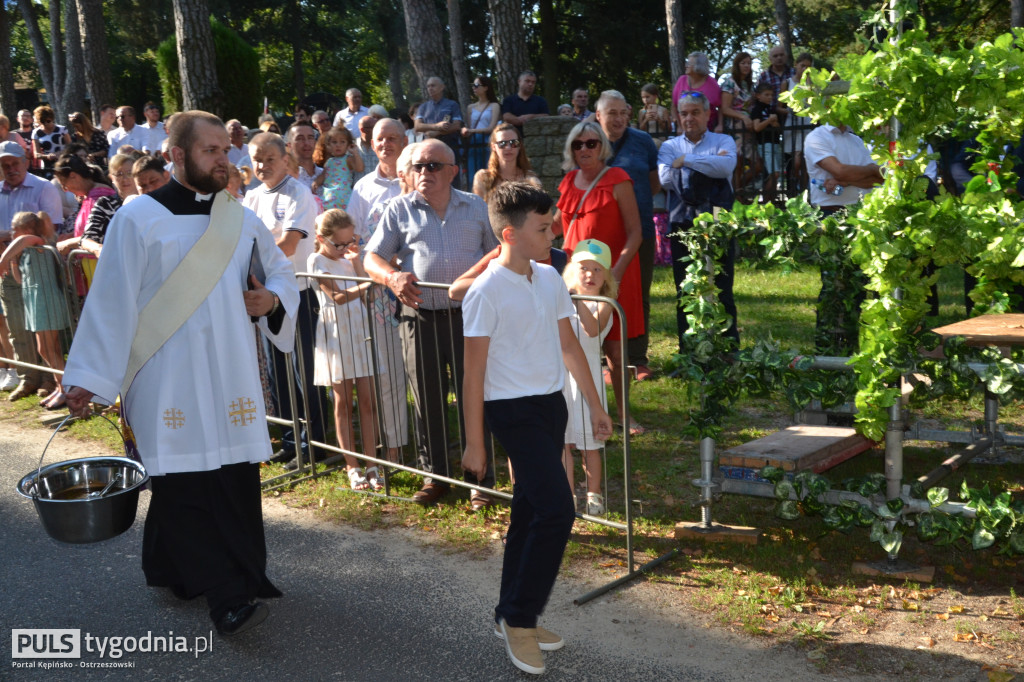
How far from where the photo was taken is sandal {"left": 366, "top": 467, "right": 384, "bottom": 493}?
260 inches

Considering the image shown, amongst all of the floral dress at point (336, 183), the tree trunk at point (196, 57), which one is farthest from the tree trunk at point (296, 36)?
the floral dress at point (336, 183)

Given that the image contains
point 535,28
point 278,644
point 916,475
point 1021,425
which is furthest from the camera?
point 535,28

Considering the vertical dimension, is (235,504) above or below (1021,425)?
above

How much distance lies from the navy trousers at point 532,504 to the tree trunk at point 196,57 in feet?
44.6

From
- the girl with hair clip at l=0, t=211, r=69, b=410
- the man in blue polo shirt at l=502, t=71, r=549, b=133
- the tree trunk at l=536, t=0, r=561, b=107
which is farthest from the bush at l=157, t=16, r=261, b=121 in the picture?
the tree trunk at l=536, t=0, r=561, b=107

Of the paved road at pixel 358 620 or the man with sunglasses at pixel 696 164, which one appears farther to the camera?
the man with sunglasses at pixel 696 164

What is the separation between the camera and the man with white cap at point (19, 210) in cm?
955

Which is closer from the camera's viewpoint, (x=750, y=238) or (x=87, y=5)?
(x=750, y=238)

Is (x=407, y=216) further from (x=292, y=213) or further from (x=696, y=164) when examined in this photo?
(x=696, y=164)

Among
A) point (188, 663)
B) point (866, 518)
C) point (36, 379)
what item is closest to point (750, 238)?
point (866, 518)

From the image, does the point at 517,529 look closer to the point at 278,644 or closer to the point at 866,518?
the point at 278,644

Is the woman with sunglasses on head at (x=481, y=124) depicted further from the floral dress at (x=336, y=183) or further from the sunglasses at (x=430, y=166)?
the sunglasses at (x=430, y=166)

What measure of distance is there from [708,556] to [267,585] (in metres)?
2.18

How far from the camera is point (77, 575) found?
17.8ft
